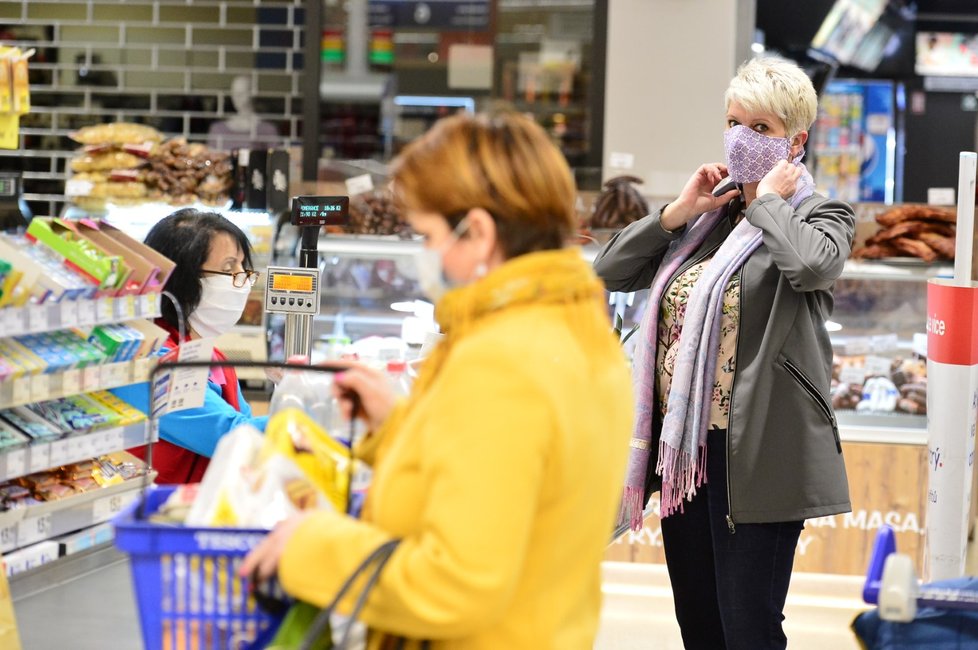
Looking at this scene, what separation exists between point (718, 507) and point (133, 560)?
1.54 metres

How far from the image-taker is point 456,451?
1.34 metres

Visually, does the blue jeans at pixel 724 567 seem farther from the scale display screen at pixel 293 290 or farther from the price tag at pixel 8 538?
the price tag at pixel 8 538

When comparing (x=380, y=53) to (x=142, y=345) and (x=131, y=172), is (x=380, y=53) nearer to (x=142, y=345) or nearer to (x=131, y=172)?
(x=131, y=172)

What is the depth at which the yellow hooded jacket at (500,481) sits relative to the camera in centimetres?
133

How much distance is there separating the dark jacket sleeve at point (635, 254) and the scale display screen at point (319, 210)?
2.30 ft

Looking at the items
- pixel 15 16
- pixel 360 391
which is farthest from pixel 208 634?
pixel 15 16

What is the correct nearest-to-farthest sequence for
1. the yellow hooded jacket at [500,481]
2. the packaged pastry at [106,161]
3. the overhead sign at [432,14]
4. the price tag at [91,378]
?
the yellow hooded jacket at [500,481] < the price tag at [91,378] < the packaged pastry at [106,161] < the overhead sign at [432,14]

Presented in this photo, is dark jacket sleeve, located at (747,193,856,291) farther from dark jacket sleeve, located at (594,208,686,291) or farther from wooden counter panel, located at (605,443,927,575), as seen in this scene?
wooden counter panel, located at (605,443,927,575)

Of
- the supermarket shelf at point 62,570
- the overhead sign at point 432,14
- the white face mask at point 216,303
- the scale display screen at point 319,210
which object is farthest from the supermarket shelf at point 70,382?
the overhead sign at point 432,14

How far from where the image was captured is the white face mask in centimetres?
303

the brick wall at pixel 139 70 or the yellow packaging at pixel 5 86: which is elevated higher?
the brick wall at pixel 139 70

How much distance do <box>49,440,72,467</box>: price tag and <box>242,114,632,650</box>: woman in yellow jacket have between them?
1.01 metres

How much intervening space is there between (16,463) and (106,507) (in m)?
0.29

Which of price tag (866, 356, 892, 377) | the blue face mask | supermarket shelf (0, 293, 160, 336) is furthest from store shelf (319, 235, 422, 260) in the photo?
the blue face mask
